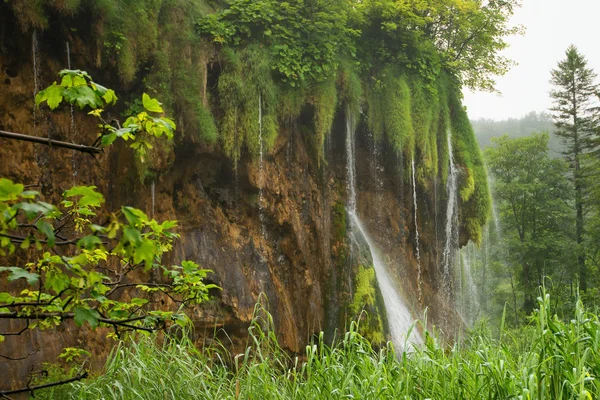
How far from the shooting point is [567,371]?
2.97 m

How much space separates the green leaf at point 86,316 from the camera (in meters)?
2.08

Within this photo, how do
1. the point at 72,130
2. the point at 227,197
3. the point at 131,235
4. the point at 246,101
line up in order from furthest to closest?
the point at 227,197 < the point at 246,101 < the point at 72,130 < the point at 131,235

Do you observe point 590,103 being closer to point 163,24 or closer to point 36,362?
point 163,24

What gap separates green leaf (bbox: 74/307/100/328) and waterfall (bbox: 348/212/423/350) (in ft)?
30.0

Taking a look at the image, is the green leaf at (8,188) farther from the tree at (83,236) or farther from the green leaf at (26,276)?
the green leaf at (26,276)

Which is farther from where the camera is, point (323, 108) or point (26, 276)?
point (323, 108)

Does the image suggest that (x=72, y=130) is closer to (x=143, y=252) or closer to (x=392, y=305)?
(x=143, y=252)

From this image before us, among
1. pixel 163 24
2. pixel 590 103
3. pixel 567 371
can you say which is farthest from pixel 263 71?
pixel 590 103

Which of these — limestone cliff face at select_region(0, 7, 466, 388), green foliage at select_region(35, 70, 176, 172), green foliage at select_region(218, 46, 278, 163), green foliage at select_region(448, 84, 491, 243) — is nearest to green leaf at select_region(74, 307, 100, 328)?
green foliage at select_region(35, 70, 176, 172)

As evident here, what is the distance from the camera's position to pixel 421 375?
354 centimetres

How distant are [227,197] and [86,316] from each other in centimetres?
782

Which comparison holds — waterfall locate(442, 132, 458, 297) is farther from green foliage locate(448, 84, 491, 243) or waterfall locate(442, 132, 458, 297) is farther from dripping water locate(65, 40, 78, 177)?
dripping water locate(65, 40, 78, 177)

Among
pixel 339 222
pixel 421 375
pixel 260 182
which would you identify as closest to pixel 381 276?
pixel 339 222

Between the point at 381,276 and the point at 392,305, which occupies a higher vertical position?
the point at 381,276
